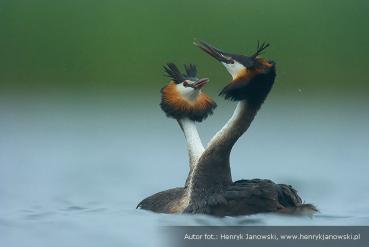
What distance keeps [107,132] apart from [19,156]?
566 mm

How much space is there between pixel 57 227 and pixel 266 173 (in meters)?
1.31

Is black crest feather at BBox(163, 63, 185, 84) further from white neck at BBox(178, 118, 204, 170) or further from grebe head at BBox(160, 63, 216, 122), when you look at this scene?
white neck at BBox(178, 118, 204, 170)

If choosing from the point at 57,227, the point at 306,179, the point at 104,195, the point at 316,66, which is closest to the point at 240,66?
the point at 316,66

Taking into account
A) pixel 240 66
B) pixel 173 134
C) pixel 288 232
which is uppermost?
pixel 240 66

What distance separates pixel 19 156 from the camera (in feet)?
17.1

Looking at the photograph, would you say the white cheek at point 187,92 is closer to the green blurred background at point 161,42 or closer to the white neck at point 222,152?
the green blurred background at point 161,42

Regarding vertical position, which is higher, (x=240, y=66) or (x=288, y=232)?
(x=240, y=66)

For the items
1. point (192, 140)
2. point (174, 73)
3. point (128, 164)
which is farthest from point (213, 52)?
point (128, 164)

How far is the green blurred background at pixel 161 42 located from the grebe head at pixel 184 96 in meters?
0.06

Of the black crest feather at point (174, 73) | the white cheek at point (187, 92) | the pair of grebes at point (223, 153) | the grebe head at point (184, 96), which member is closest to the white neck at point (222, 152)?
the pair of grebes at point (223, 153)

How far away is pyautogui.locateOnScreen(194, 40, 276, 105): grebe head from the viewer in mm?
5031

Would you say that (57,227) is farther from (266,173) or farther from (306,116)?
(306,116)

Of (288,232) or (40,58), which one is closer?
(288,232)

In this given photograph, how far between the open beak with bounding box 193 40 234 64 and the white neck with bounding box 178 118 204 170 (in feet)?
1.40
